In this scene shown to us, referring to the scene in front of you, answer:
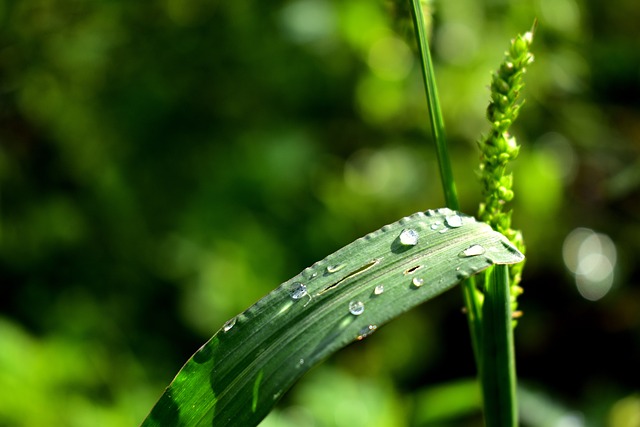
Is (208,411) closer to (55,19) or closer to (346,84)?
(346,84)

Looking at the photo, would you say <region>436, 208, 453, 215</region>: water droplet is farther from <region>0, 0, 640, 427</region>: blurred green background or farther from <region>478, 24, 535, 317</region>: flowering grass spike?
<region>0, 0, 640, 427</region>: blurred green background

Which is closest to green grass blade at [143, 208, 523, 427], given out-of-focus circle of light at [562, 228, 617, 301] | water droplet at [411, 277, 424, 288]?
water droplet at [411, 277, 424, 288]

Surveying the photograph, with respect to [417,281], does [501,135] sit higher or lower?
higher

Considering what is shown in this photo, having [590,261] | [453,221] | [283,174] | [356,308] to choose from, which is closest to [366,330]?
[356,308]

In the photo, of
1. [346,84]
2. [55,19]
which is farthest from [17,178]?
[346,84]

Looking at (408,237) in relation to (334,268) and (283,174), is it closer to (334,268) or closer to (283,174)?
(334,268)
